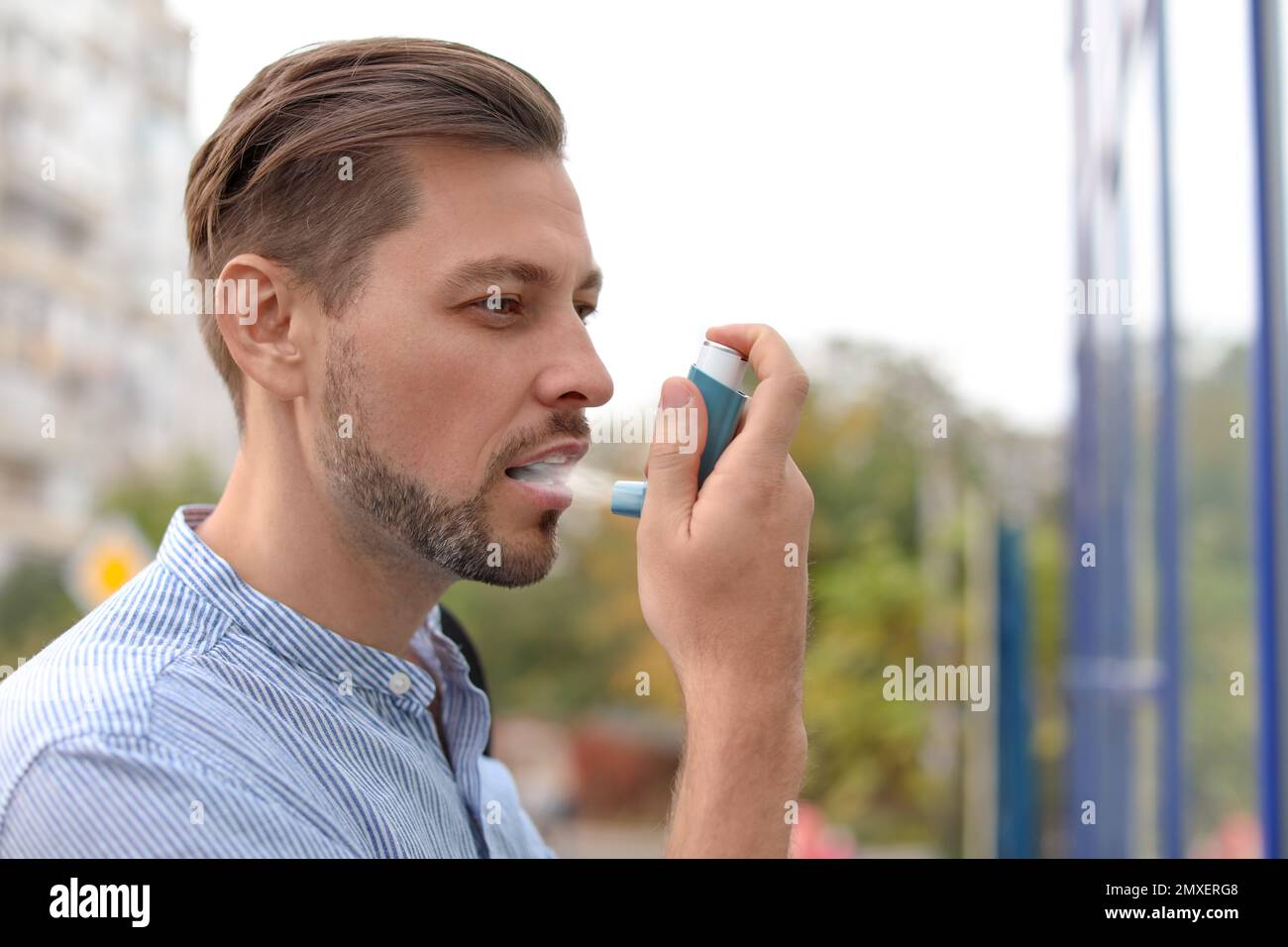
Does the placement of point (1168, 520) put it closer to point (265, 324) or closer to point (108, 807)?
point (265, 324)

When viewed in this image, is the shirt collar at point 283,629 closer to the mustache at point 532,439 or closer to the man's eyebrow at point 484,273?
the mustache at point 532,439

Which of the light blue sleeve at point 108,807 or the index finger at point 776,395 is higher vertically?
the index finger at point 776,395

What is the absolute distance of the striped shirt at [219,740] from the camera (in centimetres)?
108

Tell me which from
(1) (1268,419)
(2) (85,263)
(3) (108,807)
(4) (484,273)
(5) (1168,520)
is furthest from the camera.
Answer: (2) (85,263)

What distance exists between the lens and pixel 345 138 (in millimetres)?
1556

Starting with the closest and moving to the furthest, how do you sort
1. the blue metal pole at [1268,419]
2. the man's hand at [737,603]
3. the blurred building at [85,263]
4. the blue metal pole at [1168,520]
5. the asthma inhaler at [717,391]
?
the man's hand at [737,603]
the asthma inhaler at [717,391]
the blue metal pole at [1268,419]
the blue metal pole at [1168,520]
the blurred building at [85,263]

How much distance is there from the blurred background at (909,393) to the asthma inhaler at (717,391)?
4 cm

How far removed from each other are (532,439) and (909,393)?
55.5 ft

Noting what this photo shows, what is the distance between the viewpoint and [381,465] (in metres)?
1.51

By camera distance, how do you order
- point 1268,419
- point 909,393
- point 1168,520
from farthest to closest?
point 909,393 < point 1168,520 < point 1268,419

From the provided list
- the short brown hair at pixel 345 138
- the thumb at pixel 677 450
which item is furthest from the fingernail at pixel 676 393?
the short brown hair at pixel 345 138

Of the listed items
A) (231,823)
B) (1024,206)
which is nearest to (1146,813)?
(231,823)

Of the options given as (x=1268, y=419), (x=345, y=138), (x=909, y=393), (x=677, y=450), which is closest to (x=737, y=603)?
(x=677, y=450)
